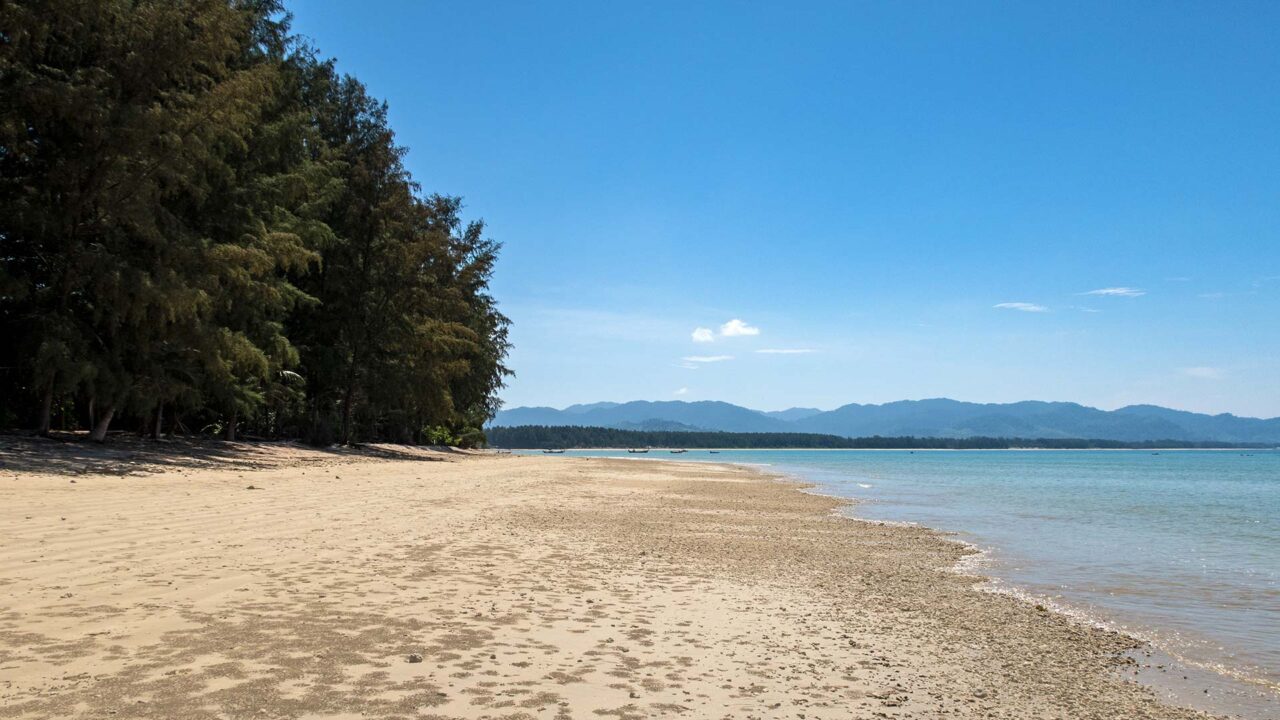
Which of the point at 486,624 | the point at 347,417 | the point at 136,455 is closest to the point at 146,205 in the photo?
the point at 136,455

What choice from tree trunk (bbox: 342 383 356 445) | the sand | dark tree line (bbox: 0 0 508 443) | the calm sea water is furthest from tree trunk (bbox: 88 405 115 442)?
the calm sea water

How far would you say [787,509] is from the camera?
1973 cm

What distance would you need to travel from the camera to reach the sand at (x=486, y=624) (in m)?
4.44

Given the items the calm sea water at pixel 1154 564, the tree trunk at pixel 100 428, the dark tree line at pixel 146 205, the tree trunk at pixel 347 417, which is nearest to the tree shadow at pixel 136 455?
the tree trunk at pixel 100 428

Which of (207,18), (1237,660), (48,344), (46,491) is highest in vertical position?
(207,18)

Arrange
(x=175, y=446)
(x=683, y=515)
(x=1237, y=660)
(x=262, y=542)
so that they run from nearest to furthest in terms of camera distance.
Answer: (x=1237, y=660) < (x=262, y=542) < (x=683, y=515) < (x=175, y=446)

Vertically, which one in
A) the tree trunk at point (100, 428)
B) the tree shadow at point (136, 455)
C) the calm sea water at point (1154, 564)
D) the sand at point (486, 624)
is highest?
the tree trunk at point (100, 428)

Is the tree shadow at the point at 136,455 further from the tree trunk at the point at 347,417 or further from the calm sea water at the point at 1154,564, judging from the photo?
the calm sea water at the point at 1154,564

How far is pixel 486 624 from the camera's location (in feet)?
20.0

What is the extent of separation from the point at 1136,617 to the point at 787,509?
11568 mm

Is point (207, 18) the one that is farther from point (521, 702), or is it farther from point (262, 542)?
point (521, 702)

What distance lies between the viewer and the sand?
444 centimetres

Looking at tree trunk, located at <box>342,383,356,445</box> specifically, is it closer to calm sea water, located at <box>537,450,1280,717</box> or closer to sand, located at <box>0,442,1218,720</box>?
calm sea water, located at <box>537,450,1280,717</box>

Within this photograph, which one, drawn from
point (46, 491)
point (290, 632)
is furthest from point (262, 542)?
point (46, 491)
